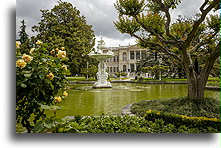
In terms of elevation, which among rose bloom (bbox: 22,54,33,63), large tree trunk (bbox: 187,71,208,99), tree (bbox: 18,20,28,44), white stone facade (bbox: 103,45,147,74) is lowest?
large tree trunk (bbox: 187,71,208,99)

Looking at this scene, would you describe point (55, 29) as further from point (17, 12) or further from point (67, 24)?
point (17, 12)

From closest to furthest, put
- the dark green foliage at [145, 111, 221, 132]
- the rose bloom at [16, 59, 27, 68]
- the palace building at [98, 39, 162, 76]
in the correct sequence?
the rose bloom at [16, 59, 27, 68] < the dark green foliage at [145, 111, 221, 132] < the palace building at [98, 39, 162, 76]

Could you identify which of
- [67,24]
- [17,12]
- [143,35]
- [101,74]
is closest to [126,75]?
[101,74]

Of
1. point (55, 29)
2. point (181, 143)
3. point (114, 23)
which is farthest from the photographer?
point (55, 29)

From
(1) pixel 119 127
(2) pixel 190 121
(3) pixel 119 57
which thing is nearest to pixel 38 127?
(1) pixel 119 127

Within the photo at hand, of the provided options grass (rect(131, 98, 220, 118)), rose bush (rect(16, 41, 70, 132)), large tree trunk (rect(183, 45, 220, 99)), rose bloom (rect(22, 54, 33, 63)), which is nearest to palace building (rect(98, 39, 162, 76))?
large tree trunk (rect(183, 45, 220, 99))

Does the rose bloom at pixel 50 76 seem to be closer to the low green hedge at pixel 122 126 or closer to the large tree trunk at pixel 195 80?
the low green hedge at pixel 122 126

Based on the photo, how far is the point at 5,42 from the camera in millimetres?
2502

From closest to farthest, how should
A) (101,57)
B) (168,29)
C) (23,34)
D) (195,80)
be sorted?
(23,34) → (168,29) → (195,80) → (101,57)

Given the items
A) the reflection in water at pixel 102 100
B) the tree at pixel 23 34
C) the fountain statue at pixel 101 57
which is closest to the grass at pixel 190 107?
the reflection in water at pixel 102 100

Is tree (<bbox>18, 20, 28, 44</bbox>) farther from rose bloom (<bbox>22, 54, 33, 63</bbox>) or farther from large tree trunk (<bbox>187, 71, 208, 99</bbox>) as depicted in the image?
large tree trunk (<bbox>187, 71, 208, 99</bbox>)

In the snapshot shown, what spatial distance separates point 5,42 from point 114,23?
2.03 meters

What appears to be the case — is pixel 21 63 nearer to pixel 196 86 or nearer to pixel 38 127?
pixel 38 127

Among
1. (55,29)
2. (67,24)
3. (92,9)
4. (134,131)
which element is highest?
(67,24)
